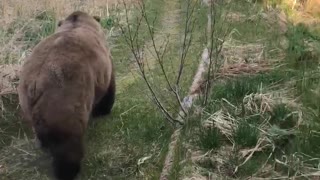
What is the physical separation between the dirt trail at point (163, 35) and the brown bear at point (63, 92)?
5.73 ft

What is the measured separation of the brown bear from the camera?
13.3ft

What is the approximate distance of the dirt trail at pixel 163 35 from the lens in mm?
6680

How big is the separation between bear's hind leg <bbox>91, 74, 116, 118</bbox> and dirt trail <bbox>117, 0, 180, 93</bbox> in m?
0.77

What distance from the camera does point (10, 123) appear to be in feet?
18.1

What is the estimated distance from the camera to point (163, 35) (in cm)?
823

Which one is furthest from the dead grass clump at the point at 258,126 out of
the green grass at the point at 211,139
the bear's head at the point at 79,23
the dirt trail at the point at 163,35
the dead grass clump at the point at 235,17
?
the dead grass clump at the point at 235,17

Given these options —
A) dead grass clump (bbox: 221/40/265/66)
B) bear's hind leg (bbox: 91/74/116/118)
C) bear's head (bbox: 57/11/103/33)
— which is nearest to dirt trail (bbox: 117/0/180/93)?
bear's hind leg (bbox: 91/74/116/118)

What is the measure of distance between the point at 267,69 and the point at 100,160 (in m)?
2.35

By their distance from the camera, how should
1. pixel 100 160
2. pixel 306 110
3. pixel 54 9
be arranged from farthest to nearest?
pixel 54 9
pixel 306 110
pixel 100 160

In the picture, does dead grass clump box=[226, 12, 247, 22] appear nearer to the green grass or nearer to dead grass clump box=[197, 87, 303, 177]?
dead grass clump box=[197, 87, 303, 177]

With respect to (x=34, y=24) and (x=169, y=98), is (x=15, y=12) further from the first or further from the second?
(x=169, y=98)

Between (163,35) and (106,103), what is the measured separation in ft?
9.57

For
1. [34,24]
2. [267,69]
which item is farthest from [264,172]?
[34,24]

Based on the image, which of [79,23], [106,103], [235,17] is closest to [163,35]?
[235,17]
